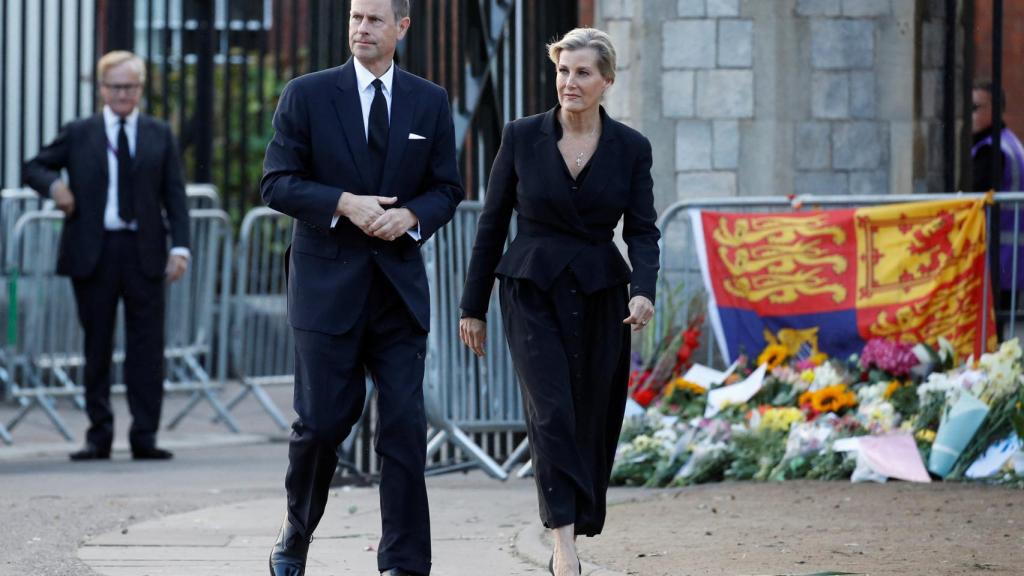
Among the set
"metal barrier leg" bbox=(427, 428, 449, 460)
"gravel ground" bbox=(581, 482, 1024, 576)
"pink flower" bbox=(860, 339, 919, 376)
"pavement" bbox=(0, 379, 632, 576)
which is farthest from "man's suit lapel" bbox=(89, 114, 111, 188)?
"pink flower" bbox=(860, 339, 919, 376)

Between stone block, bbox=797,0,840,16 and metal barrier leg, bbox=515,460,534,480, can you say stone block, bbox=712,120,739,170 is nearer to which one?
stone block, bbox=797,0,840,16

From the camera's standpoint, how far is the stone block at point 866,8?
1049 cm

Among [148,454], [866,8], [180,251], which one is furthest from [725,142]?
[148,454]

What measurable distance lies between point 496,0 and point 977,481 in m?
3.58

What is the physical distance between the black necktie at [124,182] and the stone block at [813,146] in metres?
3.64

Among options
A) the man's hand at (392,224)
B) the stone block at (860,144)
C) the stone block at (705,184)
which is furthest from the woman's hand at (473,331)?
the stone block at (860,144)

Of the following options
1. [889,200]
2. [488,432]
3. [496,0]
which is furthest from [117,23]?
[889,200]

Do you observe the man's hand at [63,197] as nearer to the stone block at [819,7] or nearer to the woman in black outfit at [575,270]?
the stone block at [819,7]

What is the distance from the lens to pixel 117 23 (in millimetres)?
14430

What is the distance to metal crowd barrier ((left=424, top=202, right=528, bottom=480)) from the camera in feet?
30.7

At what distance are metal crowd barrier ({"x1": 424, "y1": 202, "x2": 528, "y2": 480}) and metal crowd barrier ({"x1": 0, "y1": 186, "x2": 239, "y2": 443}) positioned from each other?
3072mm

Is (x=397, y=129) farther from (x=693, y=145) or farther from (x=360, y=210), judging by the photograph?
(x=693, y=145)

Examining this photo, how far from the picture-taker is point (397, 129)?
5996 mm

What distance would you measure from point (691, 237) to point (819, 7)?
5.20ft
